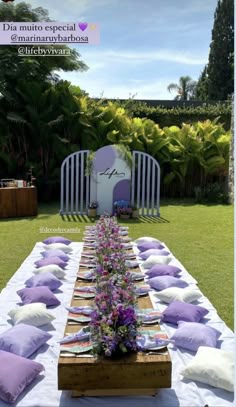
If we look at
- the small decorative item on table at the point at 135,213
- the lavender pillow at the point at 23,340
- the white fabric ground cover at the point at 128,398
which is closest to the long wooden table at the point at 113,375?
the white fabric ground cover at the point at 128,398

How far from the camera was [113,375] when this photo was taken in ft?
9.80

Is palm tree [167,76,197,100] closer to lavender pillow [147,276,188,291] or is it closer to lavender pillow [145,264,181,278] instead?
lavender pillow [145,264,181,278]

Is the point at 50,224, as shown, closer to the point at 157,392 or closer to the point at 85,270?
the point at 85,270

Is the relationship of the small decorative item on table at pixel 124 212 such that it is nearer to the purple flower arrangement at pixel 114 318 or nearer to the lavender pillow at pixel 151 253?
the lavender pillow at pixel 151 253

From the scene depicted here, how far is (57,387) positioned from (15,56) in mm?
12961

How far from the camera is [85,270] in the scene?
5582mm

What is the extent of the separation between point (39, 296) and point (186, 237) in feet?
15.9

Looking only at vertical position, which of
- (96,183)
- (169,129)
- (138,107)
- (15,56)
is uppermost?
(15,56)

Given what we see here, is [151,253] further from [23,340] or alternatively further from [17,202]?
[17,202]

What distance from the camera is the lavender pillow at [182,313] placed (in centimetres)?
425

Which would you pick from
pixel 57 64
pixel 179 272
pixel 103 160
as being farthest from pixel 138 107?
pixel 179 272

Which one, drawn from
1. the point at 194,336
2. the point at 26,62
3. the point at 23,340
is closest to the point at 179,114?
the point at 26,62

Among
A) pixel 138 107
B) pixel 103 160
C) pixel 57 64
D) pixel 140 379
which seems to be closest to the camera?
pixel 140 379

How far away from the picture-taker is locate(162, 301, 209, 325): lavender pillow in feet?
13.9
